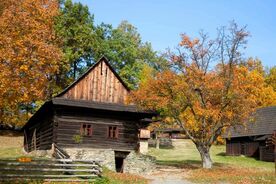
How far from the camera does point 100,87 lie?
112 feet

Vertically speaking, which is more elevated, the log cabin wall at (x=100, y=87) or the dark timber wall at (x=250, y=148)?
the log cabin wall at (x=100, y=87)

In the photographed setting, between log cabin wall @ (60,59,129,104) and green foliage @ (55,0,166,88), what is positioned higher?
green foliage @ (55,0,166,88)

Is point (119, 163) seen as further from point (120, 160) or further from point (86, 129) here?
point (86, 129)

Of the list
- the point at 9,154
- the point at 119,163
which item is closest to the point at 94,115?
the point at 119,163

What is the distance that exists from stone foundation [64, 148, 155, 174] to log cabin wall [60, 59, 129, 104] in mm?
4550

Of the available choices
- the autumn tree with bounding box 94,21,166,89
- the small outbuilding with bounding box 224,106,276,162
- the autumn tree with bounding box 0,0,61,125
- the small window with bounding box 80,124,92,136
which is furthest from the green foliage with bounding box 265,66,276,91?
the autumn tree with bounding box 0,0,61,125

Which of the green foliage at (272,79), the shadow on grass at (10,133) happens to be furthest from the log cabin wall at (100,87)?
the green foliage at (272,79)

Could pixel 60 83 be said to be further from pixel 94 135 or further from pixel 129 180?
pixel 129 180

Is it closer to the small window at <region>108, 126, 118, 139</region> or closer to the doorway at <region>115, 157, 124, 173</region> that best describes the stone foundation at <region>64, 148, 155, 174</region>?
the doorway at <region>115, 157, 124, 173</region>

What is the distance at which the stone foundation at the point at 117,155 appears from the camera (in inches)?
1254

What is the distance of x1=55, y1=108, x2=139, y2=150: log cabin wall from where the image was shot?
105 ft

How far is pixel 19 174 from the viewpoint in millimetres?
20781

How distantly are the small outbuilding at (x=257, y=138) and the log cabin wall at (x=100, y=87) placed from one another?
18597mm

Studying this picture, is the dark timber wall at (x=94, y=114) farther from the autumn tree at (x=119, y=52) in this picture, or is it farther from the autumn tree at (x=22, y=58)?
the autumn tree at (x=119, y=52)
